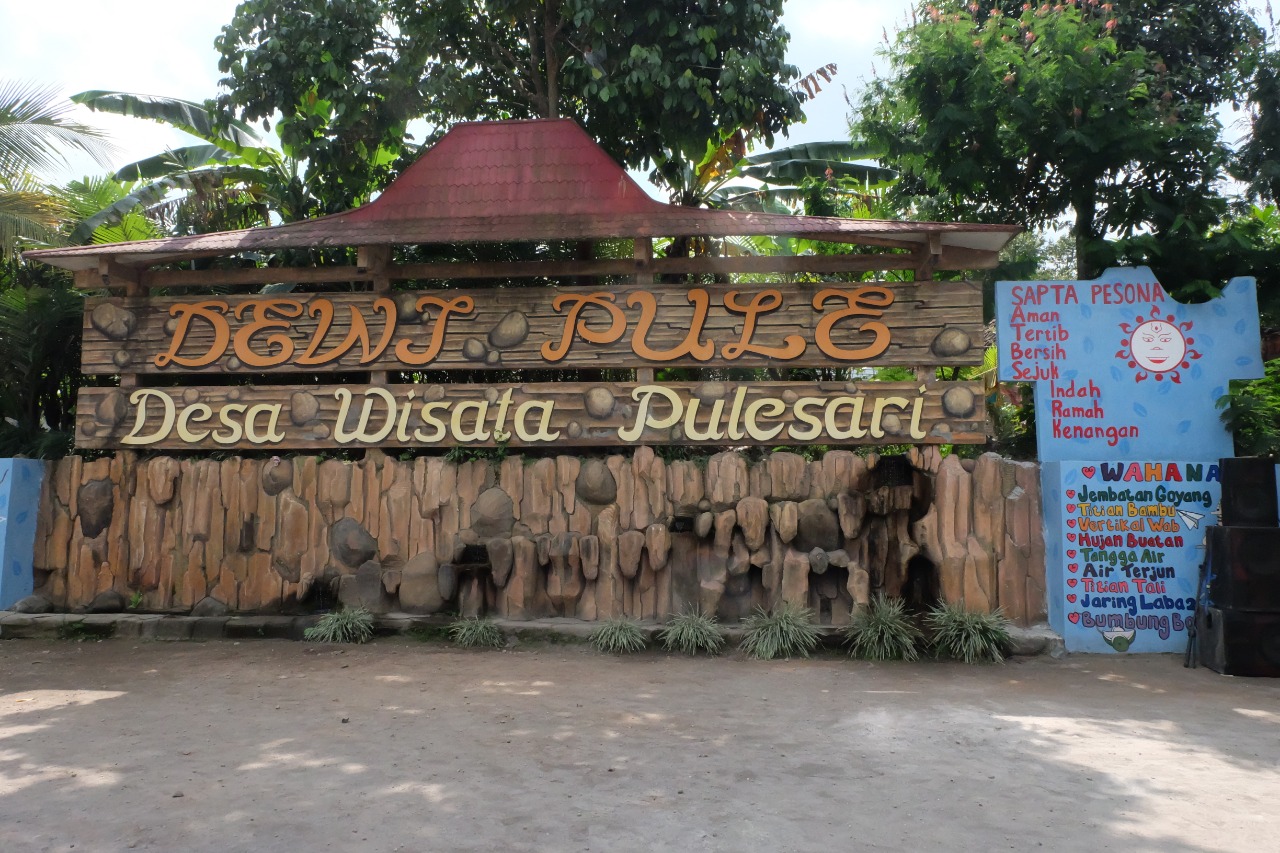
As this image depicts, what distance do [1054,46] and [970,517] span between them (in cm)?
591

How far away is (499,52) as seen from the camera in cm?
1242

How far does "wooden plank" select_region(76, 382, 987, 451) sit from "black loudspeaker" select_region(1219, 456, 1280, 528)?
187cm

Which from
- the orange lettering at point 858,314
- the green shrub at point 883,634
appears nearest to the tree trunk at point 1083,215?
the orange lettering at point 858,314

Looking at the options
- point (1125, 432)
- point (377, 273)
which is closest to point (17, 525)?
point (377, 273)

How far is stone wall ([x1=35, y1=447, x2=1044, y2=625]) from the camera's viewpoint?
8086 mm

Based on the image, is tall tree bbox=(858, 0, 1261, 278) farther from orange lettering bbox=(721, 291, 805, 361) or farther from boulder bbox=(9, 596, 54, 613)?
boulder bbox=(9, 596, 54, 613)

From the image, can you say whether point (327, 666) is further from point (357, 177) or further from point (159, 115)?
point (159, 115)

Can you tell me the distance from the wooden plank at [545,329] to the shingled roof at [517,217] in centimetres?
53

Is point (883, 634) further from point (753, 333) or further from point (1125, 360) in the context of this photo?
point (1125, 360)

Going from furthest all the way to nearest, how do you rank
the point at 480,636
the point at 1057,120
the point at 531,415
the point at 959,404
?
1. the point at 1057,120
2. the point at 531,415
3. the point at 959,404
4. the point at 480,636

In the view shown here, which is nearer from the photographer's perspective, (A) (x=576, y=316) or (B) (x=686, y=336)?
(B) (x=686, y=336)

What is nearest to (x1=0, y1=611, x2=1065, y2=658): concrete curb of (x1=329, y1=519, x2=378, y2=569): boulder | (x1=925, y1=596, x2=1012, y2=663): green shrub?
(x1=329, y1=519, x2=378, y2=569): boulder

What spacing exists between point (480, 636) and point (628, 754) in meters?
3.26

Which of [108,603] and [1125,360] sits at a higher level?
[1125,360]
